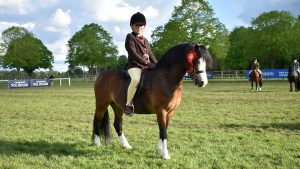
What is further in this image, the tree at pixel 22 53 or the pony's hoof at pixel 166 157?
the tree at pixel 22 53

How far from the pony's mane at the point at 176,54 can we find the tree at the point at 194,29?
4473 centimetres

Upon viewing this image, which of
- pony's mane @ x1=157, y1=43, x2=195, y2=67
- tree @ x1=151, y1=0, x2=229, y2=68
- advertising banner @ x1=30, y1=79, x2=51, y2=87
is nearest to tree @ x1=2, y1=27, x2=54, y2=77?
advertising banner @ x1=30, y1=79, x2=51, y2=87

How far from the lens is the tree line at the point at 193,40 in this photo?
52.7 meters

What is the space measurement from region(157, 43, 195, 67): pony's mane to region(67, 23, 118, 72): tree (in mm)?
68640

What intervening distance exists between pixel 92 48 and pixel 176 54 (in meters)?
70.5

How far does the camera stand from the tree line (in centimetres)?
5272

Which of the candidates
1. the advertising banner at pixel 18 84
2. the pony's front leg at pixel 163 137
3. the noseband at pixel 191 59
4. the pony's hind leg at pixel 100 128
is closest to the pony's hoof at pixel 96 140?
the pony's hind leg at pixel 100 128

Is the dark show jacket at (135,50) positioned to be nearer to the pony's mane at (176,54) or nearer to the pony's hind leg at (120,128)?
the pony's mane at (176,54)

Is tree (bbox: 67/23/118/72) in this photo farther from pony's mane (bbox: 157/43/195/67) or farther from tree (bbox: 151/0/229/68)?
pony's mane (bbox: 157/43/195/67)

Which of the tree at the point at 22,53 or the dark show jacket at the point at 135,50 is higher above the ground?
the tree at the point at 22,53

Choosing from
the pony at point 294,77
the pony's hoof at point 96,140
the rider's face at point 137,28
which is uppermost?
the rider's face at point 137,28

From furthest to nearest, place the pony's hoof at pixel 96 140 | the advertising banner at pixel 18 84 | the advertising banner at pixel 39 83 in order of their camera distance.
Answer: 1. the advertising banner at pixel 39 83
2. the advertising banner at pixel 18 84
3. the pony's hoof at pixel 96 140

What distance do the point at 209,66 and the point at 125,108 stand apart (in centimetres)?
211

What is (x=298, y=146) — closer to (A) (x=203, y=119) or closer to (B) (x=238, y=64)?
(A) (x=203, y=119)
